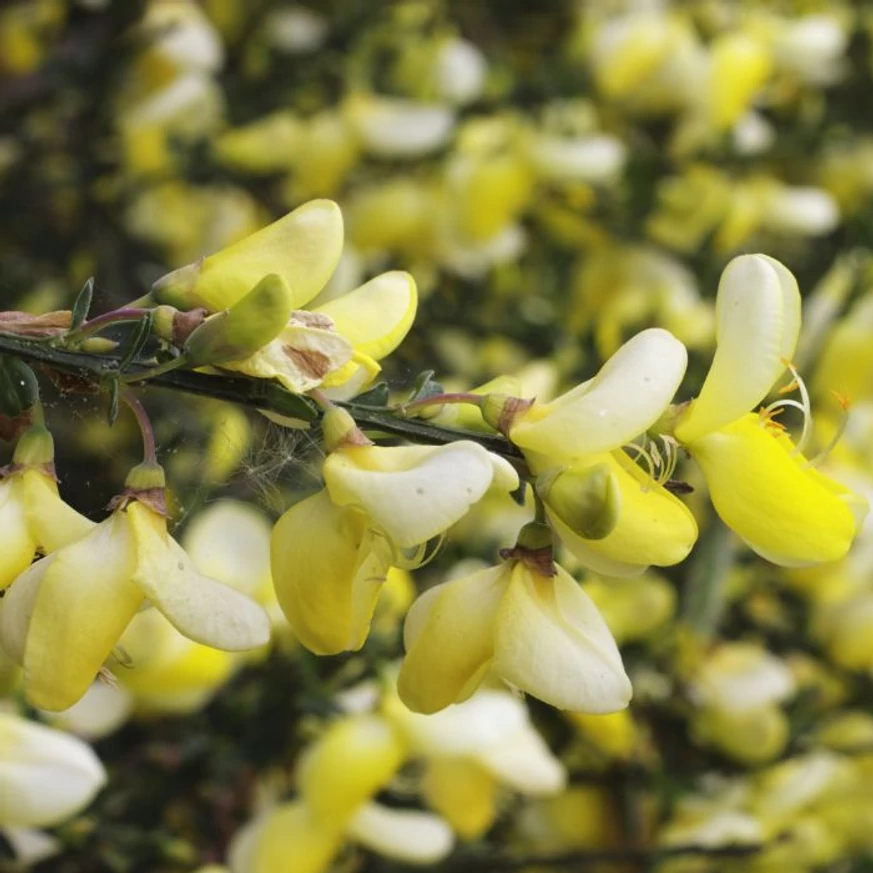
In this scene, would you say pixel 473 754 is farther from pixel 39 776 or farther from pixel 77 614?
pixel 77 614

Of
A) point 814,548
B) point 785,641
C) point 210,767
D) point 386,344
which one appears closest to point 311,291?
point 386,344

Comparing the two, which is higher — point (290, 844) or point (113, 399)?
point (113, 399)

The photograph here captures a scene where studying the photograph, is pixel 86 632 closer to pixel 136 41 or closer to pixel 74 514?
pixel 74 514

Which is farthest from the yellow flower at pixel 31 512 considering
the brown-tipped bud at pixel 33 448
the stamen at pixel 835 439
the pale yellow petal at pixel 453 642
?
the stamen at pixel 835 439

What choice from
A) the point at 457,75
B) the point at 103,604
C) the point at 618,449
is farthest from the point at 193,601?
the point at 457,75

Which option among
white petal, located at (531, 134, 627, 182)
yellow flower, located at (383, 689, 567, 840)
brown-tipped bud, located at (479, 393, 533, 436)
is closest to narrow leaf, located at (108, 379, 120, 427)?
brown-tipped bud, located at (479, 393, 533, 436)

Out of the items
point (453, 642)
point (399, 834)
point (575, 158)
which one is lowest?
point (399, 834)
